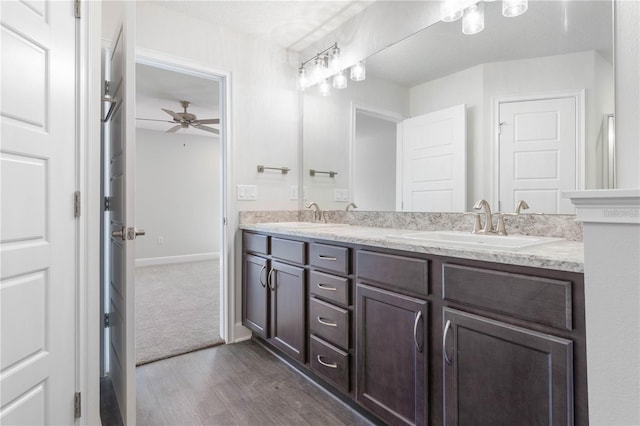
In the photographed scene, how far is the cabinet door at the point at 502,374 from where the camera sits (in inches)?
36.3

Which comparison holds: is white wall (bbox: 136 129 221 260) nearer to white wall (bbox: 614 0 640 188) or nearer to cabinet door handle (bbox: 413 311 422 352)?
cabinet door handle (bbox: 413 311 422 352)

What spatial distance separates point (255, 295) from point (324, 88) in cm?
171

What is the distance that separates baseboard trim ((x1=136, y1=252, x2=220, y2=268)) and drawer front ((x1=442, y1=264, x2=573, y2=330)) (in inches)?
212

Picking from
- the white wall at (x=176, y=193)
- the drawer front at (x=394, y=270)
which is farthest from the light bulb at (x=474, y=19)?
the white wall at (x=176, y=193)

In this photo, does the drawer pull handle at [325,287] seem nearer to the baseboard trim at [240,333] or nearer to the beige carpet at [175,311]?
the baseboard trim at [240,333]

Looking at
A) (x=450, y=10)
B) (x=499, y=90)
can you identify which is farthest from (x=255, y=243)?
(x=450, y=10)

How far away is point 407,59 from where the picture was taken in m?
2.08

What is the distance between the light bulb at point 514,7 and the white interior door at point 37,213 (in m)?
1.86

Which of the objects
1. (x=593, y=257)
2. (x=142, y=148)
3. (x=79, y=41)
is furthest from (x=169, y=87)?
(x=593, y=257)

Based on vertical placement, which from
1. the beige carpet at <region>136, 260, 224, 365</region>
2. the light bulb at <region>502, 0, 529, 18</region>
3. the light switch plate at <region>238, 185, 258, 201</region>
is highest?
the light bulb at <region>502, 0, 529, 18</region>

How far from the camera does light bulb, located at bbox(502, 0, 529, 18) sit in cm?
154

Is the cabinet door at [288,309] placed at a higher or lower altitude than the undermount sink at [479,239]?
lower

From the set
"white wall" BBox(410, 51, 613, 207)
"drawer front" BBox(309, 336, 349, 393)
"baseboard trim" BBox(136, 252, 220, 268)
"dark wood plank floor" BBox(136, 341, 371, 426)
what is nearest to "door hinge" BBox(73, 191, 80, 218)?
"dark wood plank floor" BBox(136, 341, 371, 426)

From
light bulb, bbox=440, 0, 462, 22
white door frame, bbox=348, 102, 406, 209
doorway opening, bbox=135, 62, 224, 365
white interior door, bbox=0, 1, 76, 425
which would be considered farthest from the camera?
doorway opening, bbox=135, 62, 224, 365
